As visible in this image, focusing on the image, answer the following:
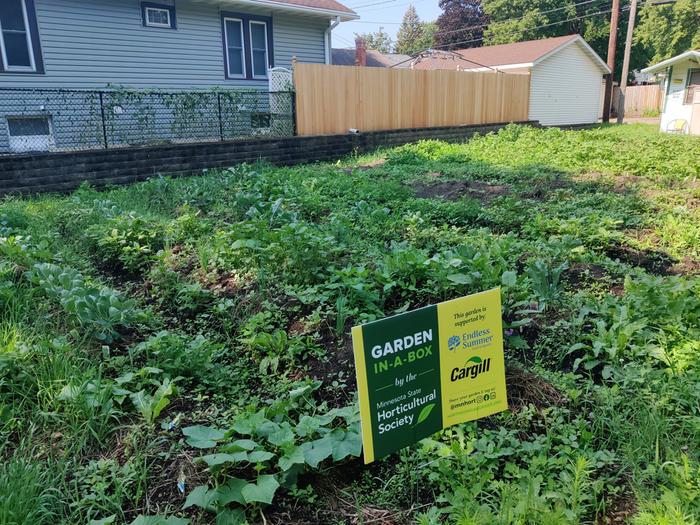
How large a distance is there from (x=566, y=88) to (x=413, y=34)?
191ft

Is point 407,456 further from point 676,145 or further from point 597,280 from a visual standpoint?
point 676,145

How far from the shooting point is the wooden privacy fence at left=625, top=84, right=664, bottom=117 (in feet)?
120

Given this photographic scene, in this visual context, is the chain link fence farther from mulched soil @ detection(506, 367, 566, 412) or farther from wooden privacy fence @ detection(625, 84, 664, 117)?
wooden privacy fence @ detection(625, 84, 664, 117)

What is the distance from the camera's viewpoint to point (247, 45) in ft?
47.4

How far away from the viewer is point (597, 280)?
4.22 metres

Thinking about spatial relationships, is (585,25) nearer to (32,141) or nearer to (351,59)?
(351,59)

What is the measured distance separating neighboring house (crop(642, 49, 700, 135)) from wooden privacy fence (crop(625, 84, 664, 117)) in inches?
631

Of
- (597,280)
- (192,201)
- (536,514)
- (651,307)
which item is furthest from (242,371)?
(192,201)

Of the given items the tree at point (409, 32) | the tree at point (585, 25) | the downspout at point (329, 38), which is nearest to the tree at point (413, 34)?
the tree at point (409, 32)

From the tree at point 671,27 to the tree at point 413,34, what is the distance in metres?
25.0

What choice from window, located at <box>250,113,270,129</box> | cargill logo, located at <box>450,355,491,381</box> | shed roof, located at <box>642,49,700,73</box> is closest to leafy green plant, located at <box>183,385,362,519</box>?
cargill logo, located at <box>450,355,491,381</box>

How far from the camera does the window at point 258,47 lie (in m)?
14.6

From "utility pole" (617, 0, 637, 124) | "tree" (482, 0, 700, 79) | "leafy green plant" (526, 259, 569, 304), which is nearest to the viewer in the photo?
"leafy green plant" (526, 259, 569, 304)

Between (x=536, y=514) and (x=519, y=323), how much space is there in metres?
1.43
